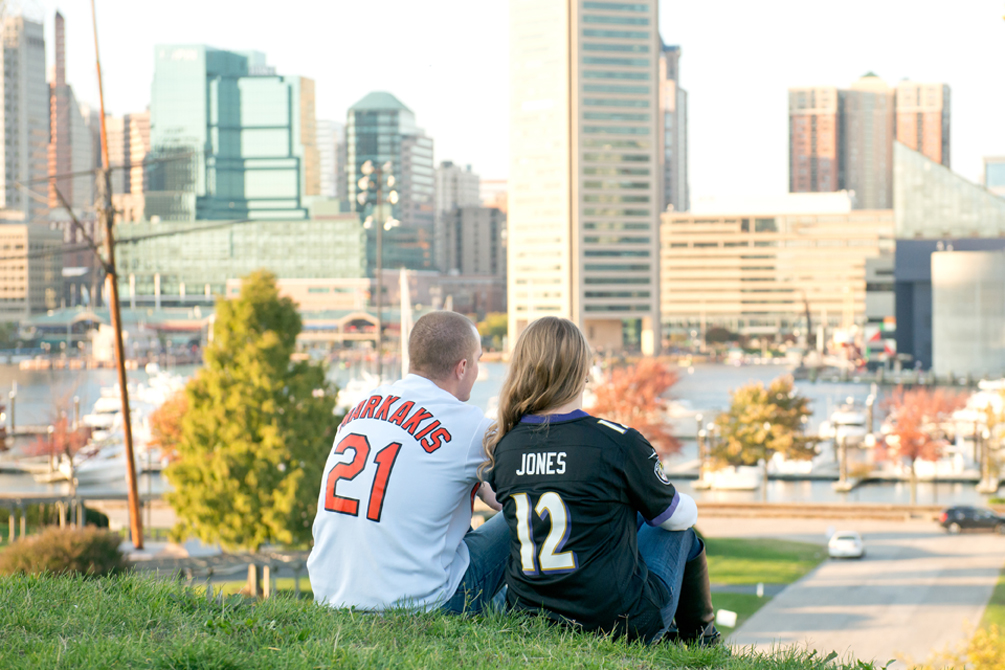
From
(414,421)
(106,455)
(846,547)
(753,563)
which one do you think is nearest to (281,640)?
(414,421)

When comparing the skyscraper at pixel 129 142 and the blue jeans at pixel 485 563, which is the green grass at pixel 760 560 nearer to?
the blue jeans at pixel 485 563

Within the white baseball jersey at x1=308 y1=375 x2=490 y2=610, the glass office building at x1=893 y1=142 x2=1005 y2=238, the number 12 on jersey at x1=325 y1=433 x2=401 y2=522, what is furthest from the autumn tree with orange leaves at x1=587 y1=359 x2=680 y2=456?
the glass office building at x1=893 y1=142 x2=1005 y2=238

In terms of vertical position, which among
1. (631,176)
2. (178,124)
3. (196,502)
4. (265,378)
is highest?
(178,124)

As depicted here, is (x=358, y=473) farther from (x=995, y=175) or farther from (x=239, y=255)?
(x=995, y=175)

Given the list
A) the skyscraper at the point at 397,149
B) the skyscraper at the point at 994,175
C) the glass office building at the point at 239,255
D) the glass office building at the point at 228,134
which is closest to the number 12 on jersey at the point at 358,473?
the glass office building at the point at 239,255

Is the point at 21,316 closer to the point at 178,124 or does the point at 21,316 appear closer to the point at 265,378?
the point at 178,124

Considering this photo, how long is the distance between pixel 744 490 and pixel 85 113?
148 metres

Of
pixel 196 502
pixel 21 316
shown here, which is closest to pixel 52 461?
pixel 196 502

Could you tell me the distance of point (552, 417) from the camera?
3.00 meters

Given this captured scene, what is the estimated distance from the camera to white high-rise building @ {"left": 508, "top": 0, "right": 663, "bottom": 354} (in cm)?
13250

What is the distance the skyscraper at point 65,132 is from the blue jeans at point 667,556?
14288 centimetres

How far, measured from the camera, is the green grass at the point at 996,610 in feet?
54.9

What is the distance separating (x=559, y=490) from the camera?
2912 millimetres

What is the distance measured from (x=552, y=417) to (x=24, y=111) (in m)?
151
